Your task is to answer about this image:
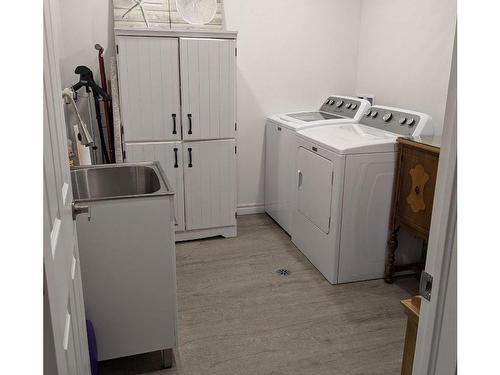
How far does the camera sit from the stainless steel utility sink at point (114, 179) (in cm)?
237

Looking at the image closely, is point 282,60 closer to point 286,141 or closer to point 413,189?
point 286,141

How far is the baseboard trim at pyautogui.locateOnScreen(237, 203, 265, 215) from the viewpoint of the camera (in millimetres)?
4508

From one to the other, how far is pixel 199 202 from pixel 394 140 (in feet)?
5.54

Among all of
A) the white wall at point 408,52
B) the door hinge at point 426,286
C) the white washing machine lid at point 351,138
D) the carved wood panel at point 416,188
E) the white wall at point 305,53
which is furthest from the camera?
the white wall at point 305,53

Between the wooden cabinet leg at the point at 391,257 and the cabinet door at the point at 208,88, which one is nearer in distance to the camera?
the wooden cabinet leg at the point at 391,257

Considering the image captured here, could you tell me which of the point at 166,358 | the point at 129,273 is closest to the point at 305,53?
the point at 129,273

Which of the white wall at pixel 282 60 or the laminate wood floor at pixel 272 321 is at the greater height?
the white wall at pixel 282 60

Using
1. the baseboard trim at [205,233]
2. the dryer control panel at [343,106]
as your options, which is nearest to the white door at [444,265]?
the baseboard trim at [205,233]

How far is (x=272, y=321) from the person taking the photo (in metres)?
2.68

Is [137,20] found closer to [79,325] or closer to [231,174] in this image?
[231,174]

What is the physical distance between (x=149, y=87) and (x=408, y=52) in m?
2.14

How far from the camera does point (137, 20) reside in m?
3.62

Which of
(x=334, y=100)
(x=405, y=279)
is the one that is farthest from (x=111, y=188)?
(x=334, y=100)

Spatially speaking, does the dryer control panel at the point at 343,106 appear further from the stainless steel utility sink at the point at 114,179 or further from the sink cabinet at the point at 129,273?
the sink cabinet at the point at 129,273
